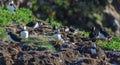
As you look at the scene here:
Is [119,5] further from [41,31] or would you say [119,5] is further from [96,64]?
[96,64]

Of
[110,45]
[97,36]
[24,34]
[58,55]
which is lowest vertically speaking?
[97,36]

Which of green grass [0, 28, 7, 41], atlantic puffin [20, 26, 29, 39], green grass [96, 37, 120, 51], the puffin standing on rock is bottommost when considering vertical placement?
the puffin standing on rock

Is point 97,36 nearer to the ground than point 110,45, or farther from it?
nearer to the ground

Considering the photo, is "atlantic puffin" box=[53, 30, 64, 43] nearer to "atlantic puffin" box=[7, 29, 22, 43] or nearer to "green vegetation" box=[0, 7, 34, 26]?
"atlantic puffin" box=[7, 29, 22, 43]

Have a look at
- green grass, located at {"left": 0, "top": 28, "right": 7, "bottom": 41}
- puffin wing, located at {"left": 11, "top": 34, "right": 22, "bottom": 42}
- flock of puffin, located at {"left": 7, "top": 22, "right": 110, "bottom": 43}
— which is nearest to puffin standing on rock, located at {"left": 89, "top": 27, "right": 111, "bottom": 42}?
flock of puffin, located at {"left": 7, "top": 22, "right": 110, "bottom": 43}

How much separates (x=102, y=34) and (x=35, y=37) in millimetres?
3766

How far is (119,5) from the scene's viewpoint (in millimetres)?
35906

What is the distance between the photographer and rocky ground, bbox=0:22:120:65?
14609 millimetres

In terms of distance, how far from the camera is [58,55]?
1528 cm

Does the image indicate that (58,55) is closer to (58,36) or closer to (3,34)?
(3,34)

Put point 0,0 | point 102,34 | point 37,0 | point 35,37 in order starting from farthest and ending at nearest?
point 37,0
point 0,0
point 102,34
point 35,37

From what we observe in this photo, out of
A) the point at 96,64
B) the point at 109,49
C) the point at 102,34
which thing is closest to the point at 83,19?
the point at 102,34

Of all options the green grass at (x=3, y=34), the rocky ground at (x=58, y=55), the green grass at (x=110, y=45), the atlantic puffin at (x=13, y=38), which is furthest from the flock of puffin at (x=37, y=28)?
the rocky ground at (x=58, y=55)

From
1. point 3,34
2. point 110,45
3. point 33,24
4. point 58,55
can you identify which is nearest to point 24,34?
point 3,34
